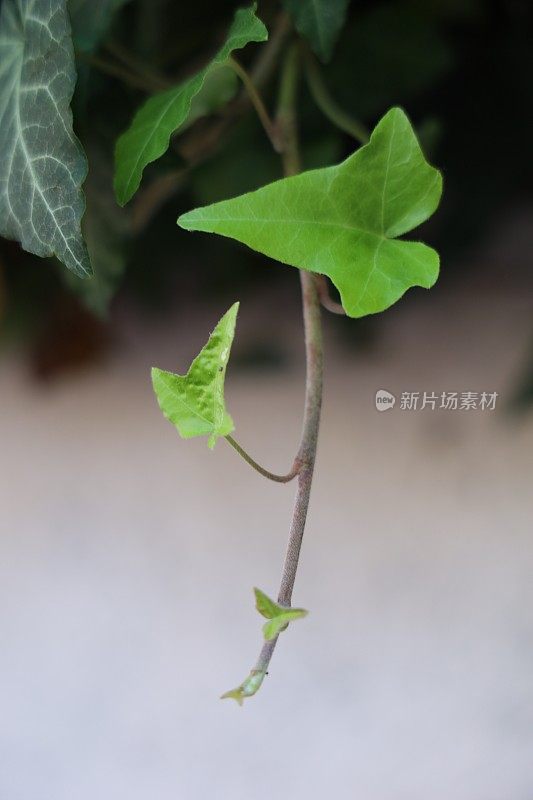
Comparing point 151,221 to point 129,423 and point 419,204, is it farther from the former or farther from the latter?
point 419,204

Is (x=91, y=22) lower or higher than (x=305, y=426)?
higher

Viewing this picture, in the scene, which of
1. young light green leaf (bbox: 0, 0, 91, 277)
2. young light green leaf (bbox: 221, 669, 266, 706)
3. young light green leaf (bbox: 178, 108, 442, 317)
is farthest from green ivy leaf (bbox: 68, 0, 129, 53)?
young light green leaf (bbox: 221, 669, 266, 706)

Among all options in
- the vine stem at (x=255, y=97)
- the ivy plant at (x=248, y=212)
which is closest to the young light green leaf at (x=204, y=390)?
the ivy plant at (x=248, y=212)

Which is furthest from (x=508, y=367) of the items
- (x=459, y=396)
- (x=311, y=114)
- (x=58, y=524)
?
(x=58, y=524)

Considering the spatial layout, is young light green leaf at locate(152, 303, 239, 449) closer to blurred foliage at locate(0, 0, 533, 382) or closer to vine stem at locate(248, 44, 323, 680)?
vine stem at locate(248, 44, 323, 680)

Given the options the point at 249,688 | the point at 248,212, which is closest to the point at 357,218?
the point at 248,212

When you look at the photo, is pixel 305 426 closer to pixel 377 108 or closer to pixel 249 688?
pixel 249 688
